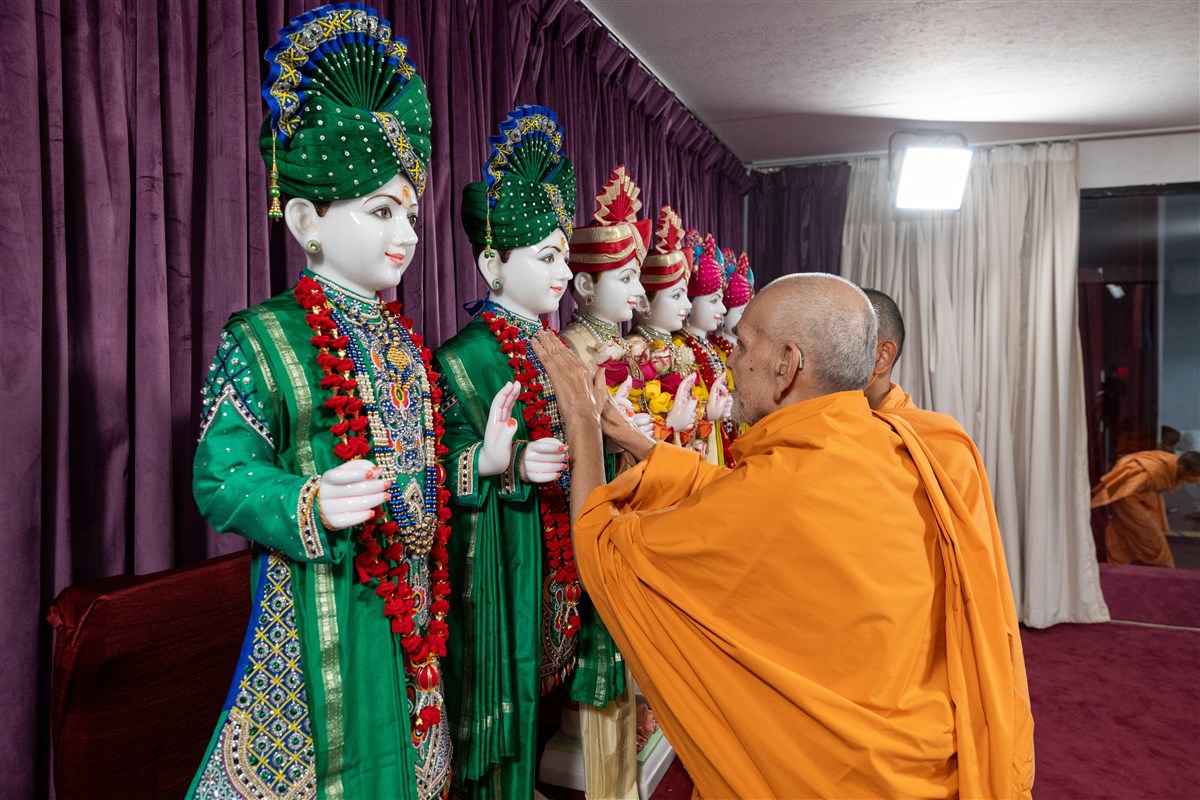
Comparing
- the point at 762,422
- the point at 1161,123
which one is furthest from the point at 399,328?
the point at 1161,123

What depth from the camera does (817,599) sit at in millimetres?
1489

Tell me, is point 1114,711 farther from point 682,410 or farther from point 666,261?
point 666,261

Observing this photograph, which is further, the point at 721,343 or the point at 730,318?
the point at 730,318

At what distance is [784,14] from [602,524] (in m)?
2.80

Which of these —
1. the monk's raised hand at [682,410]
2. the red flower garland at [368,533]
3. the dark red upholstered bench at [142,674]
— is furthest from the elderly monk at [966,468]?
the dark red upholstered bench at [142,674]

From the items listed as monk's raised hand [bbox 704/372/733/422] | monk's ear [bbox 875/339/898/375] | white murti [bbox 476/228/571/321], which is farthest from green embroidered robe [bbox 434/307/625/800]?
monk's raised hand [bbox 704/372/733/422]

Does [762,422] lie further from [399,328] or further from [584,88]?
[584,88]

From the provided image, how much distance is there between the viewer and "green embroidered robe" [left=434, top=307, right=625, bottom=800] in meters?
1.90

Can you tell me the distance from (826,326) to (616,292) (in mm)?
953

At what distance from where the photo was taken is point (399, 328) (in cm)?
167

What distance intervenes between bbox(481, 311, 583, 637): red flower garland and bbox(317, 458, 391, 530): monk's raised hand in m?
0.77

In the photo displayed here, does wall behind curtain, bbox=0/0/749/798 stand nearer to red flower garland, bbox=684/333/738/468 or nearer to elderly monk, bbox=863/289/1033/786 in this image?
elderly monk, bbox=863/289/1033/786

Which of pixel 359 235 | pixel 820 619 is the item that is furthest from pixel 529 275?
pixel 820 619

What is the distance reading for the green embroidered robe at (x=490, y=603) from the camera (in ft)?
6.24
